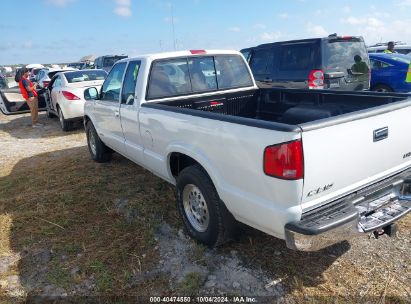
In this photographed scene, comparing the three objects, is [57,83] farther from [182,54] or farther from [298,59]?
[182,54]

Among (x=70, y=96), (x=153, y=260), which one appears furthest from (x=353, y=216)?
(x=70, y=96)

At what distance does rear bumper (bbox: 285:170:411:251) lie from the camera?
2318 millimetres

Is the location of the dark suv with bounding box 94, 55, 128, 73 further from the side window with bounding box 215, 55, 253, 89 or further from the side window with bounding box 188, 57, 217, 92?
the side window with bounding box 188, 57, 217, 92

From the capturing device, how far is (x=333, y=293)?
269cm

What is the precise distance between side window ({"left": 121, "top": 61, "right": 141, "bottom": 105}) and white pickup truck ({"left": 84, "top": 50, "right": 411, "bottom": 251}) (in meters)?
0.01

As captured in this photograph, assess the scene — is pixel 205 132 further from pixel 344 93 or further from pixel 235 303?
pixel 344 93

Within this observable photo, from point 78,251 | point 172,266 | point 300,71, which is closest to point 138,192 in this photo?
point 78,251

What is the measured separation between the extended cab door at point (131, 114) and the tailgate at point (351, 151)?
2.37m

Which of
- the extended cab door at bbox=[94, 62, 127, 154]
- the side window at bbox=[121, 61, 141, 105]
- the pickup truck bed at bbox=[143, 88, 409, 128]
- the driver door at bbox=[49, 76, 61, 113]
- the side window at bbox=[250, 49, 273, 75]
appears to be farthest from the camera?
the driver door at bbox=[49, 76, 61, 113]

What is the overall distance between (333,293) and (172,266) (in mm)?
1377

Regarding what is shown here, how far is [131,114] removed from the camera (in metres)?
4.24

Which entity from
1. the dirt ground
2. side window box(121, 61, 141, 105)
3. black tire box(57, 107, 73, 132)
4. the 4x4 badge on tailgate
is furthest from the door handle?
black tire box(57, 107, 73, 132)

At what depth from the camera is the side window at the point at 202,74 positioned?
439 cm

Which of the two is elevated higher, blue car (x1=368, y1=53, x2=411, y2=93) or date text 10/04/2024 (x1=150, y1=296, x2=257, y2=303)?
blue car (x1=368, y1=53, x2=411, y2=93)
